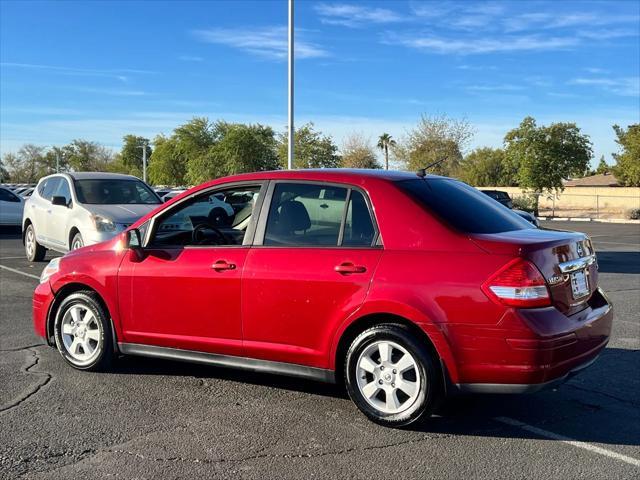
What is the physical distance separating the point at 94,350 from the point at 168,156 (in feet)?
222

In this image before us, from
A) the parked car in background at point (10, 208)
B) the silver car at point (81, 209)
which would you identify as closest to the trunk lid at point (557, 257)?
the silver car at point (81, 209)

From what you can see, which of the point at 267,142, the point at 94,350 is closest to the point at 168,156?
the point at 267,142

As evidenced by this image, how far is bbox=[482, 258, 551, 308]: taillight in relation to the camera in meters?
4.04

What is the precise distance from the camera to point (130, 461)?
3.91m

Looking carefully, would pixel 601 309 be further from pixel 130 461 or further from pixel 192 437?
pixel 130 461

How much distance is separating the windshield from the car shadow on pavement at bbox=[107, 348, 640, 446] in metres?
6.46

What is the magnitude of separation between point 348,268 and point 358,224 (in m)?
0.34

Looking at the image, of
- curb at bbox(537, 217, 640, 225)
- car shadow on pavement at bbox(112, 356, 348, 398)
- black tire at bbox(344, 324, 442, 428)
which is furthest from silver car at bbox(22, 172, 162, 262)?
curb at bbox(537, 217, 640, 225)

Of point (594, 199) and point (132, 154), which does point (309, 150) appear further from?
point (132, 154)

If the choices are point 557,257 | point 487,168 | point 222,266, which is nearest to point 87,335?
point 222,266

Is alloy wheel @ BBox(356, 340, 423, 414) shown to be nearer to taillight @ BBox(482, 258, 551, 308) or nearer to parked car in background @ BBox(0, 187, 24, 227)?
taillight @ BBox(482, 258, 551, 308)

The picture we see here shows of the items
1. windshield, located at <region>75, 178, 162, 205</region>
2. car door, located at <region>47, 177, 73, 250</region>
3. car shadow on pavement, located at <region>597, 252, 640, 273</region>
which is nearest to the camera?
car door, located at <region>47, 177, 73, 250</region>

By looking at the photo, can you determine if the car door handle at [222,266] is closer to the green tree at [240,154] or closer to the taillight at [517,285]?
the taillight at [517,285]

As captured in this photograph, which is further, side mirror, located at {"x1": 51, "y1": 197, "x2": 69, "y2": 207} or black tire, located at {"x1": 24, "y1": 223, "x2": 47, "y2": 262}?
black tire, located at {"x1": 24, "y1": 223, "x2": 47, "y2": 262}
